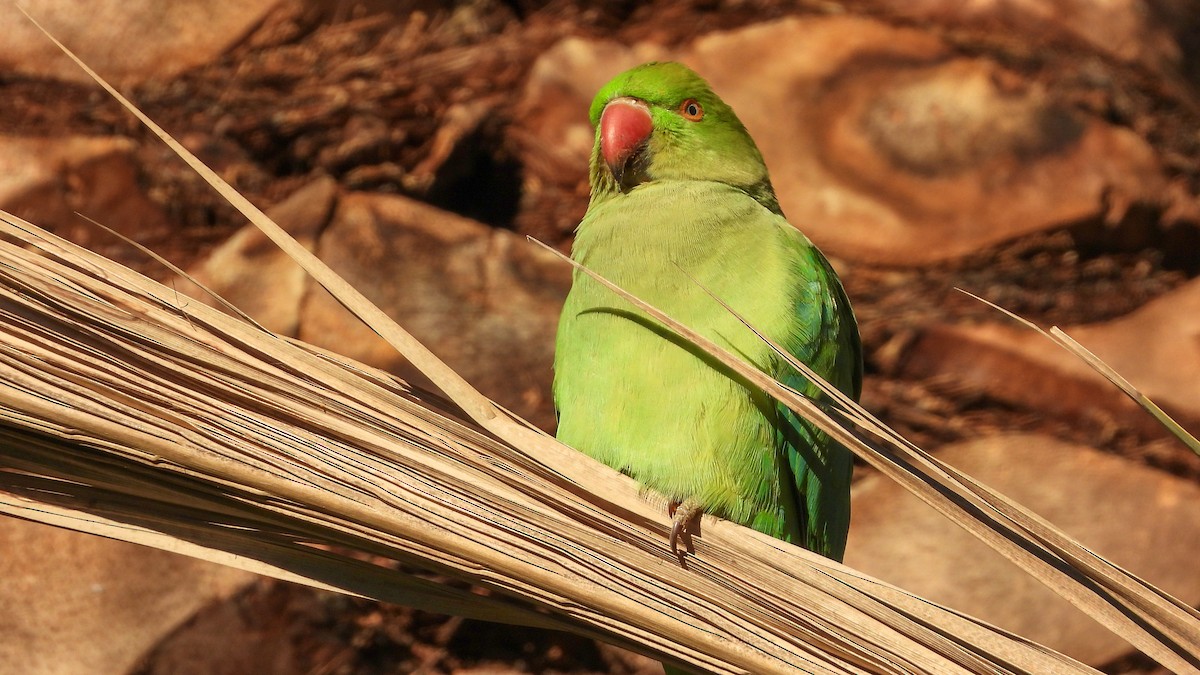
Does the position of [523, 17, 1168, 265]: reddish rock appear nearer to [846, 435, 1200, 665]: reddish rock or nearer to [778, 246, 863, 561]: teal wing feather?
[846, 435, 1200, 665]: reddish rock

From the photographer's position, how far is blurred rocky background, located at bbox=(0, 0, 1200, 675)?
10.0 ft

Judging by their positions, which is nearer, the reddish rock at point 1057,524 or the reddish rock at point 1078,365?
the reddish rock at point 1057,524

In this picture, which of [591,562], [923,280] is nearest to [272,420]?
[591,562]

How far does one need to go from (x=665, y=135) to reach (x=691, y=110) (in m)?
0.10

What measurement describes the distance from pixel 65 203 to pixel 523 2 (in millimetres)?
1749

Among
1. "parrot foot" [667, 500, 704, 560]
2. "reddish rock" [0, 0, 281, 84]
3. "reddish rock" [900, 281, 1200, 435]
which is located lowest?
"parrot foot" [667, 500, 704, 560]

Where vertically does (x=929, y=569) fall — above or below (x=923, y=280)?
below

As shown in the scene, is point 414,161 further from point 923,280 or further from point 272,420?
point 272,420

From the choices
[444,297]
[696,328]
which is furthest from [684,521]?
[444,297]

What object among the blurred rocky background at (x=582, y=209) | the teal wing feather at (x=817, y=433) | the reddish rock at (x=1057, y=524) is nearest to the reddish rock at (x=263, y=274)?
the blurred rocky background at (x=582, y=209)

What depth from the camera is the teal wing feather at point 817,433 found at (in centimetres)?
217

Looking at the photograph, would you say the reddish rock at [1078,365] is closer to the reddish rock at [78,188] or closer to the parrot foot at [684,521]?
the parrot foot at [684,521]

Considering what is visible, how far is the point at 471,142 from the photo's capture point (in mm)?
3635

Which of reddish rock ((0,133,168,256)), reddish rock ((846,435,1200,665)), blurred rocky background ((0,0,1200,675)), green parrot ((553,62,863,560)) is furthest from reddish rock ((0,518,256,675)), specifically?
reddish rock ((846,435,1200,665))
